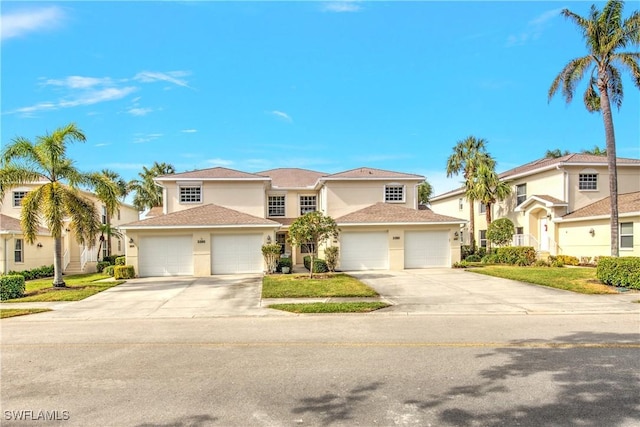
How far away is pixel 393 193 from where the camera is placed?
27.6m

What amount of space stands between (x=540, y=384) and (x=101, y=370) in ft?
20.2

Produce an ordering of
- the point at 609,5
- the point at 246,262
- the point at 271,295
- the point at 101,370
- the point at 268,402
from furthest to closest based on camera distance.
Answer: the point at 246,262
the point at 609,5
the point at 271,295
the point at 101,370
the point at 268,402

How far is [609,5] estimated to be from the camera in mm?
16547

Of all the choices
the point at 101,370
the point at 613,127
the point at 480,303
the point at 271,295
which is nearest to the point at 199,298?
the point at 271,295

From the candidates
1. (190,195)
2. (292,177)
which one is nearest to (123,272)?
(190,195)

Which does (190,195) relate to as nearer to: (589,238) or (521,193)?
(521,193)

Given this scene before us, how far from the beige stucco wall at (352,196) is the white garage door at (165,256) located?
925cm

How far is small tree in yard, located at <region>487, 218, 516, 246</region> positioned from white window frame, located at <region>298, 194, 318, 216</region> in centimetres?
1298

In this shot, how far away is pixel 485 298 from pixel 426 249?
1093 centimetres

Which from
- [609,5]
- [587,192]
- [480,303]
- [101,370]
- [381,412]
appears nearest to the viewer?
[381,412]

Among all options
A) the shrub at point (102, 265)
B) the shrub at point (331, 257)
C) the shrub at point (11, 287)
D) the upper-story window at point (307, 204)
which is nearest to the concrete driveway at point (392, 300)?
the shrub at point (11, 287)

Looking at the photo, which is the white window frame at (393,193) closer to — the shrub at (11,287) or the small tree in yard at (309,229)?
the small tree in yard at (309,229)

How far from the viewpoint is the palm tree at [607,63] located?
1652cm

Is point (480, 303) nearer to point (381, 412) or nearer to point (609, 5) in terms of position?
point (381, 412)
